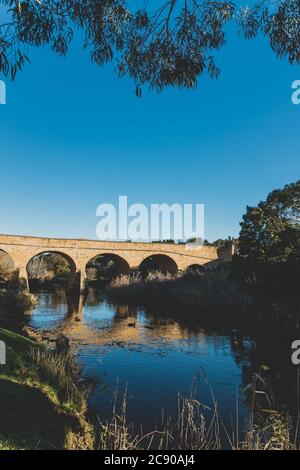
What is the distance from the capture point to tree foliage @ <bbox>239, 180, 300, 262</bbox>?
22.8m

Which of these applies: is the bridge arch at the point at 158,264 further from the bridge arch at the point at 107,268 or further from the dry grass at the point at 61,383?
the dry grass at the point at 61,383

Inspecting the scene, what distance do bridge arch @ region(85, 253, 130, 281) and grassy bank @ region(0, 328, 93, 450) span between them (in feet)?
121

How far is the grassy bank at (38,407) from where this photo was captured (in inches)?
242

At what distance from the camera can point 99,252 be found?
46.0 m

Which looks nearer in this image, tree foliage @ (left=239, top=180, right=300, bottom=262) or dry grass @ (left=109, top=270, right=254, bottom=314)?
tree foliage @ (left=239, top=180, right=300, bottom=262)

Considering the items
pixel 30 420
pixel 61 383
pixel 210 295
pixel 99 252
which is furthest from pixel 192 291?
pixel 30 420

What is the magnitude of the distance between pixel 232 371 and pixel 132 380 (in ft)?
12.5

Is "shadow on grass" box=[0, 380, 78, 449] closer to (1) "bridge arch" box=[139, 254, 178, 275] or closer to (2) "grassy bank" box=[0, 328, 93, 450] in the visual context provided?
(2) "grassy bank" box=[0, 328, 93, 450]

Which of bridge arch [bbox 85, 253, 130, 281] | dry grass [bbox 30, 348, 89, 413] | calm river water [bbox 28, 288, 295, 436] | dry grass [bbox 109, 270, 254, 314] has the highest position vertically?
bridge arch [bbox 85, 253, 130, 281]

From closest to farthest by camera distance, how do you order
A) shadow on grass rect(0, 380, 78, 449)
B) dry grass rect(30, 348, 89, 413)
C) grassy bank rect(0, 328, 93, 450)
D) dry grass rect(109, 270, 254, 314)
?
shadow on grass rect(0, 380, 78, 449) < grassy bank rect(0, 328, 93, 450) < dry grass rect(30, 348, 89, 413) < dry grass rect(109, 270, 254, 314)

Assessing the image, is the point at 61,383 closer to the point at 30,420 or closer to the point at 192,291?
the point at 30,420

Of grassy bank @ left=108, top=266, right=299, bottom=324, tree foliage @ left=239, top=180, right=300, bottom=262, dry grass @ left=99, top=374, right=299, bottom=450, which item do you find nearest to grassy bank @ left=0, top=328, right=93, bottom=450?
dry grass @ left=99, top=374, right=299, bottom=450

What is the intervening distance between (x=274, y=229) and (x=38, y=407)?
20315 mm
